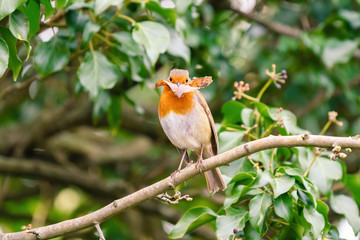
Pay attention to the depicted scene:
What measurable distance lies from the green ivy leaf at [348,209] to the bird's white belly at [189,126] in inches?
33.5

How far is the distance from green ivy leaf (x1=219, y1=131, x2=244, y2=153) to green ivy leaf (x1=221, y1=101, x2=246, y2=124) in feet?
0.71

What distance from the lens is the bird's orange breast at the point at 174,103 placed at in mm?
3373

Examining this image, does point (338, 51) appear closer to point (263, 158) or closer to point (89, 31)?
point (263, 158)

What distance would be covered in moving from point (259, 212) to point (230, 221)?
23 cm

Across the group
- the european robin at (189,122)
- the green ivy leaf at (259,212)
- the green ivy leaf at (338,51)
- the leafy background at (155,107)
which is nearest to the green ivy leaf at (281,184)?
the leafy background at (155,107)

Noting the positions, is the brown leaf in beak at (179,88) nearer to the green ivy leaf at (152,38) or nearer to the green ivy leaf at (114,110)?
the green ivy leaf at (152,38)

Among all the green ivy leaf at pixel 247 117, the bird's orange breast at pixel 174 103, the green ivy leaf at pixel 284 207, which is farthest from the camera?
the bird's orange breast at pixel 174 103

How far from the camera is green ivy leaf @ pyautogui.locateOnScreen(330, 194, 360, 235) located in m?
3.12

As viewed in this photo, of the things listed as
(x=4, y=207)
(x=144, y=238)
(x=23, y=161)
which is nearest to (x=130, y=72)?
(x=23, y=161)

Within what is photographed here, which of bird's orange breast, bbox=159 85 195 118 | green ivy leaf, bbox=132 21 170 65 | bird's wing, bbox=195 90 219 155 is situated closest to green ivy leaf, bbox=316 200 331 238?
bird's wing, bbox=195 90 219 155

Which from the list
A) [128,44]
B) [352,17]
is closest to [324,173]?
[128,44]

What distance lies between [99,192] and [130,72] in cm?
195

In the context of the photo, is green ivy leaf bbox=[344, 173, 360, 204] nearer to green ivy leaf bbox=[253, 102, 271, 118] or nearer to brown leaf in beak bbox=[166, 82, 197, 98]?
green ivy leaf bbox=[253, 102, 271, 118]

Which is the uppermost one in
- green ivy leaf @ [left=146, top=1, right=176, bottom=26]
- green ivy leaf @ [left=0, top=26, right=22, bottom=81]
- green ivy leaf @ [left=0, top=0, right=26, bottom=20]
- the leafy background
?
green ivy leaf @ [left=0, top=0, right=26, bottom=20]
